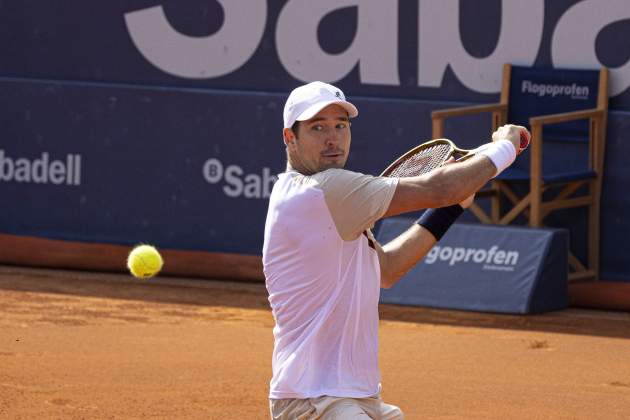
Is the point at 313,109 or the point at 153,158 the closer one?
the point at 313,109

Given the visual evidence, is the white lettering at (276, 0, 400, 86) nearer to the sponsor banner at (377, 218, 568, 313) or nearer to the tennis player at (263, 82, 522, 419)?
the sponsor banner at (377, 218, 568, 313)

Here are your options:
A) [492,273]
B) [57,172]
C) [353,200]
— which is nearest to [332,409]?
[353,200]

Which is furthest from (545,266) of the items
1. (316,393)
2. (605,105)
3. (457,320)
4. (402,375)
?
(316,393)

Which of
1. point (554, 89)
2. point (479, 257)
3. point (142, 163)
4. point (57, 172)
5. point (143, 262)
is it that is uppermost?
point (554, 89)

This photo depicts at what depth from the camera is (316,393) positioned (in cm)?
349

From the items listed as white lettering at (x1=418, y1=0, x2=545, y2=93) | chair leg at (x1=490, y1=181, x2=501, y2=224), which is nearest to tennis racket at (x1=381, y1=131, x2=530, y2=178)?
chair leg at (x1=490, y1=181, x2=501, y2=224)

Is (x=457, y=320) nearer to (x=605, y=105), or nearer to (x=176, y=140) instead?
(x=605, y=105)

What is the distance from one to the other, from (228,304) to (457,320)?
1.68 meters

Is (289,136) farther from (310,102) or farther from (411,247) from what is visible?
(411,247)

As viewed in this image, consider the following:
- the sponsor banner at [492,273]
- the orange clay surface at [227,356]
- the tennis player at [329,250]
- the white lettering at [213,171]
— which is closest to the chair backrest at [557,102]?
the sponsor banner at [492,273]

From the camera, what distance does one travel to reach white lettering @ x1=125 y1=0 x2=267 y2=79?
1020cm

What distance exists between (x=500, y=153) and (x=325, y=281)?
1.93 ft

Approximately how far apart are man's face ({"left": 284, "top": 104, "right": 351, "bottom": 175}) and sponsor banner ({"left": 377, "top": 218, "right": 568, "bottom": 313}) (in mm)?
5352

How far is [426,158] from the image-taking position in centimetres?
407
